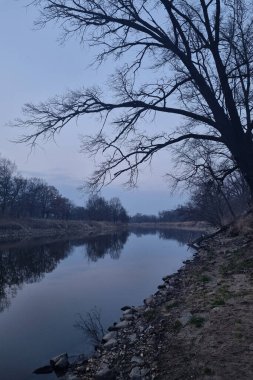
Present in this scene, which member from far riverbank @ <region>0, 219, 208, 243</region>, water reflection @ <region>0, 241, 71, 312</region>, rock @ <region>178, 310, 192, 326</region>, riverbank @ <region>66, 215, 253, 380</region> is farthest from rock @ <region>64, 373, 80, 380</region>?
far riverbank @ <region>0, 219, 208, 243</region>

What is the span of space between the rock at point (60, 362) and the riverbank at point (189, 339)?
0.56 meters

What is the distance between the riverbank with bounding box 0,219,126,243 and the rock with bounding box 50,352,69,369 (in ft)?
151

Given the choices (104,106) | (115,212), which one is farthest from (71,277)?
(115,212)

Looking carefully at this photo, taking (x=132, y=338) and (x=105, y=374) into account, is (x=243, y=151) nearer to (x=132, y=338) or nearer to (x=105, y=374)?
(x=105, y=374)

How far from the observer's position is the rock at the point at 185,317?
7.45 m

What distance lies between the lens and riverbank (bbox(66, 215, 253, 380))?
17.6 feet

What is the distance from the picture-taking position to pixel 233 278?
9.88 metres

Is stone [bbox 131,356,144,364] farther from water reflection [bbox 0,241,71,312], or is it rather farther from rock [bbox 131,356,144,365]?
water reflection [bbox 0,241,71,312]

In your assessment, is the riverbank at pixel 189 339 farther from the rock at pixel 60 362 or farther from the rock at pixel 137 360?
the rock at pixel 60 362

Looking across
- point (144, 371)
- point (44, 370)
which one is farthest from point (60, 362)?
point (144, 371)

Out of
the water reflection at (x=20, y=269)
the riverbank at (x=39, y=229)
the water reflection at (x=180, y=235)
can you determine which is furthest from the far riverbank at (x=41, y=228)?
the water reflection at (x=20, y=269)

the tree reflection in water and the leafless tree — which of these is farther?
the tree reflection in water

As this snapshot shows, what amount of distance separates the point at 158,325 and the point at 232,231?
48.7 ft

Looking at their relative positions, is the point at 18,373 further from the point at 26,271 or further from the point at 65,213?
the point at 65,213
